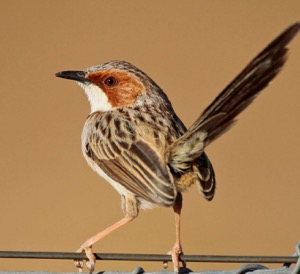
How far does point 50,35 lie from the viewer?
12891 millimetres

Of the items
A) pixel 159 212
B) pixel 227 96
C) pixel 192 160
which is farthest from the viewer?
pixel 159 212

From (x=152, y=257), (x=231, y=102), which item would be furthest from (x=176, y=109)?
(x=152, y=257)

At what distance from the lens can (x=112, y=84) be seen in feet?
22.0

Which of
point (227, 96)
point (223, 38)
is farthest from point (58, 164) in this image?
point (227, 96)

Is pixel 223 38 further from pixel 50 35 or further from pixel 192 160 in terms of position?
pixel 192 160

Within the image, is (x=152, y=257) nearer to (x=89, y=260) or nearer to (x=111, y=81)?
(x=89, y=260)

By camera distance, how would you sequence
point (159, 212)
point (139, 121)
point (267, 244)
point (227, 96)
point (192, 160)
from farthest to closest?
1. point (159, 212)
2. point (267, 244)
3. point (139, 121)
4. point (192, 160)
5. point (227, 96)

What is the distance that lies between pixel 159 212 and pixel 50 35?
12.8 feet

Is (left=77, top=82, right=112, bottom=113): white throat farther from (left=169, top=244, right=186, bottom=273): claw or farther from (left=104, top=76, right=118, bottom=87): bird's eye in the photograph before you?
(left=169, top=244, right=186, bottom=273): claw

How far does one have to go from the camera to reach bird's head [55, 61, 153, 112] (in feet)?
21.8

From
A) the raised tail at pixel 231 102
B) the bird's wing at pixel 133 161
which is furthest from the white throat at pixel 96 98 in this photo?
the raised tail at pixel 231 102

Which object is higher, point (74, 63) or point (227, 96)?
point (74, 63)

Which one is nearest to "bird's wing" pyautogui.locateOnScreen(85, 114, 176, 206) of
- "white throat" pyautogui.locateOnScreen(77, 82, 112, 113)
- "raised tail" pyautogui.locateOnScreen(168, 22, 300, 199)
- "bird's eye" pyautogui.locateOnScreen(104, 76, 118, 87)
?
"raised tail" pyautogui.locateOnScreen(168, 22, 300, 199)

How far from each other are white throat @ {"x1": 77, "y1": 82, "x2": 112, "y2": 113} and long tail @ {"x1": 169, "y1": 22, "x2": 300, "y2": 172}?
49.9 inches
